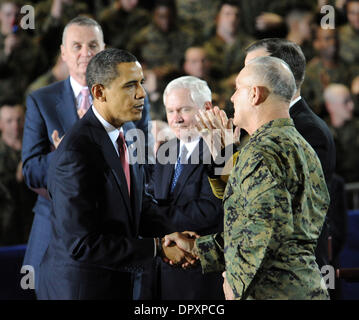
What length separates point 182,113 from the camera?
3.53 meters

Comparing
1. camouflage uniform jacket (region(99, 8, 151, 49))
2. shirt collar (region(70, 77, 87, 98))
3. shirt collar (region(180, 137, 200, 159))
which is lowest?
shirt collar (region(180, 137, 200, 159))

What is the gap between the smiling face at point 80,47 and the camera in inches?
146

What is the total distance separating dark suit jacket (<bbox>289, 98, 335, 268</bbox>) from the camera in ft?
10.0

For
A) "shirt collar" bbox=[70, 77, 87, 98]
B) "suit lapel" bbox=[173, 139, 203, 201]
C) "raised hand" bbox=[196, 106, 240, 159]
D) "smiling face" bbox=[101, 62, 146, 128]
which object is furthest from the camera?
"shirt collar" bbox=[70, 77, 87, 98]

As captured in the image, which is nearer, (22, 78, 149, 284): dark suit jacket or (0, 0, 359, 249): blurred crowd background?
(22, 78, 149, 284): dark suit jacket

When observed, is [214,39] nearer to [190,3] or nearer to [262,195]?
[190,3]

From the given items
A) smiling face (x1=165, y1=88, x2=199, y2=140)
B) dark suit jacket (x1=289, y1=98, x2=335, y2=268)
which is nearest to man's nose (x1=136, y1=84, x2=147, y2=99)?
smiling face (x1=165, y1=88, x2=199, y2=140)

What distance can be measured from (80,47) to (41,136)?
585 mm

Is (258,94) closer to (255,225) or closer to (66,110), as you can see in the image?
(255,225)

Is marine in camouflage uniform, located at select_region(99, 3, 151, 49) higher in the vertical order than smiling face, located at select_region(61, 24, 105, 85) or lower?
higher

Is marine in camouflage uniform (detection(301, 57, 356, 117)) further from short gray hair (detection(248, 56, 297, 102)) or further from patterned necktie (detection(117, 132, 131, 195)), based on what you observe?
short gray hair (detection(248, 56, 297, 102))

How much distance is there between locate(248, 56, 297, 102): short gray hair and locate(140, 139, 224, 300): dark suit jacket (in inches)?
39.0

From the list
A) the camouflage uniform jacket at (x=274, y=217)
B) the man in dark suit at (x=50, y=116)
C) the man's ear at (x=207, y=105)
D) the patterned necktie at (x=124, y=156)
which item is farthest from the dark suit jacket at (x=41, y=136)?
the camouflage uniform jacket at (x=274, y=217)

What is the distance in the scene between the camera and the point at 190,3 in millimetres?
7836
